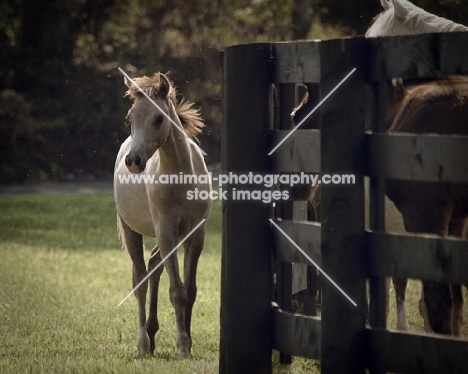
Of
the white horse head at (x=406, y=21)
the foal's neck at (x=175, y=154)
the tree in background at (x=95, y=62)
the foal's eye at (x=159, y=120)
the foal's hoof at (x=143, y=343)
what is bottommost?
the foal's hoof at (x=143, y=343)

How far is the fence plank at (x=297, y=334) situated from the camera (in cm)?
410

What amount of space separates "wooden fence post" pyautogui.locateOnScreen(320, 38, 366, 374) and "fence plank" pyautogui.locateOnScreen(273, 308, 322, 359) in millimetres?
217

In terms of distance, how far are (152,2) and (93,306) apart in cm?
1434

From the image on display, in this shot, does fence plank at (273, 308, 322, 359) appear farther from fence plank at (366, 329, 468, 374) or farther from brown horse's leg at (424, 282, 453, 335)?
brown horse's leg at (424, 282, 453, 335)

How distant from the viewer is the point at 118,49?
20.1m

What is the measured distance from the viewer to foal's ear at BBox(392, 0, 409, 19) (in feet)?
19.3

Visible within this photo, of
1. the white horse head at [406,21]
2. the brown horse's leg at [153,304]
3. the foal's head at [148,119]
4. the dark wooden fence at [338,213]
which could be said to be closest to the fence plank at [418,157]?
the dark wooden fence at [338,213]

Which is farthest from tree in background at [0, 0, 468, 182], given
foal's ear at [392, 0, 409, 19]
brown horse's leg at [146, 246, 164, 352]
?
foal's ear at [392, 0, 409, 19]

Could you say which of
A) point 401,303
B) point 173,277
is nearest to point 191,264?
point 173,277

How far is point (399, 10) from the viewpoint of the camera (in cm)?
589

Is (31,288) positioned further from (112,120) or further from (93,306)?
(112,120)

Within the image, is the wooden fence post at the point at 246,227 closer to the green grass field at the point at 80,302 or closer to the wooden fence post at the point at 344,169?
the wooden fence post at the point at 344,169

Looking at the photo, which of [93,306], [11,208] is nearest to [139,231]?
[93,306]

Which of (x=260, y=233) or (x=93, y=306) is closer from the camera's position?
(x=260, y=233)
